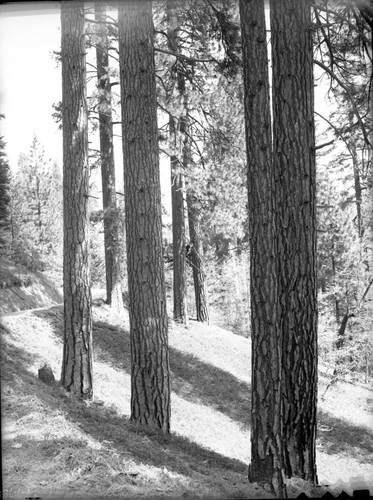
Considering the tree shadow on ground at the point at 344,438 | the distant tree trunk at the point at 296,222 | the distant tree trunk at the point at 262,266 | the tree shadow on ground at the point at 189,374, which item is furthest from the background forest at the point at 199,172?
the tree shadow on ground at the point at 344,438

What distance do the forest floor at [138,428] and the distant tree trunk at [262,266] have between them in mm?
379

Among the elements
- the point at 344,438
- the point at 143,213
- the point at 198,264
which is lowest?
the point at 344,438

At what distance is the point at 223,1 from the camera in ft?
19.7

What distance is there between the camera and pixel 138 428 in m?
5.55

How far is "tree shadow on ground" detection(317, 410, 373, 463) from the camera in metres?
8.82

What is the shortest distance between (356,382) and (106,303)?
632cm

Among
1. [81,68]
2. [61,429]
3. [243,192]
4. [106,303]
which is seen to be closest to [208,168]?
[243,192]

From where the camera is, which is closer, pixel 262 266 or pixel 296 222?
pixel 262 266

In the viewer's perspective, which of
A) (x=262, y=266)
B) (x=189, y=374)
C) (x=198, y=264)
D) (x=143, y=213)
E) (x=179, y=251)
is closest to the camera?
(x=262, y=266)

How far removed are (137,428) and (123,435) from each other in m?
0.28

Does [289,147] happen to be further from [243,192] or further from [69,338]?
[243,192]

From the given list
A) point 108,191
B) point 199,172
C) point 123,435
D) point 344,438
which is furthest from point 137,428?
point 199,172

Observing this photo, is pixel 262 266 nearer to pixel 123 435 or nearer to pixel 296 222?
pixel 296 222

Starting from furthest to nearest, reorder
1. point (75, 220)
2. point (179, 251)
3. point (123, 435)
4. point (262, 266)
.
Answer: point (179, 251), point (75, 220), point (123, 435), point (262, 266)
